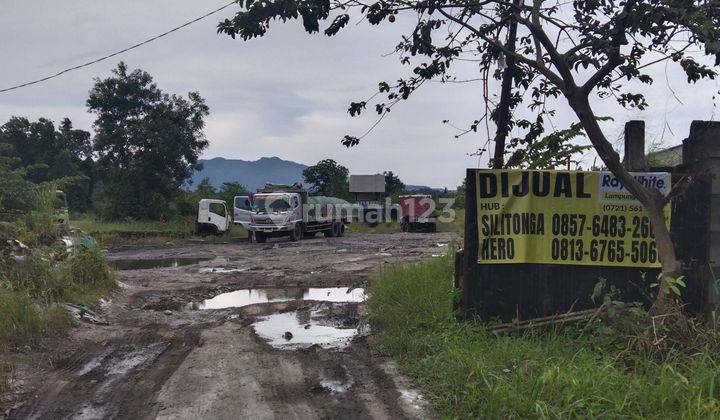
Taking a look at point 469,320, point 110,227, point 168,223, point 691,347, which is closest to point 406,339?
point 469,320

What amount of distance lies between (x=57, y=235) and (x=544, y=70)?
8.95 metres

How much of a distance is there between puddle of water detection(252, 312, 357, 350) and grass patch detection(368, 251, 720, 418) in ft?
2.21

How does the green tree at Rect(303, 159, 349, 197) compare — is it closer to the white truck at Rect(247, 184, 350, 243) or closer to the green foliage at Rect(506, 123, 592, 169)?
the white truck at Rect(247, 184, 350, 243)

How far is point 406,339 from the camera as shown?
20.9ft

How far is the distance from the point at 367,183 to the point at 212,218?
65.0ft

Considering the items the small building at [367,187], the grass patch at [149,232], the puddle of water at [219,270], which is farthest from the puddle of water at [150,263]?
the small building at [367,187]

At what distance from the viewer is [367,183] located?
46656mm

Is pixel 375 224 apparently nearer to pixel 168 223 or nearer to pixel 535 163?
pixel 168 223

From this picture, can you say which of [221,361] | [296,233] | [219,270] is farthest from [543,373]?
[296,233]

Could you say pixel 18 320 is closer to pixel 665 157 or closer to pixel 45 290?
pixel 45 290

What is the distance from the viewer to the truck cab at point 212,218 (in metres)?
28.2

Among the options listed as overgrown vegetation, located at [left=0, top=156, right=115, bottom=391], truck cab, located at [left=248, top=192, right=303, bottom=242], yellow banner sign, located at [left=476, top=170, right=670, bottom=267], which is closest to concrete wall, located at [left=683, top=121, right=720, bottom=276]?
yellow banner sign, located at [left=476, top=170, right=670, bottom=267]

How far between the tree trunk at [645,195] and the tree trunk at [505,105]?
2.45 metres

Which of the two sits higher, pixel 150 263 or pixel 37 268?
pixel 37 268
